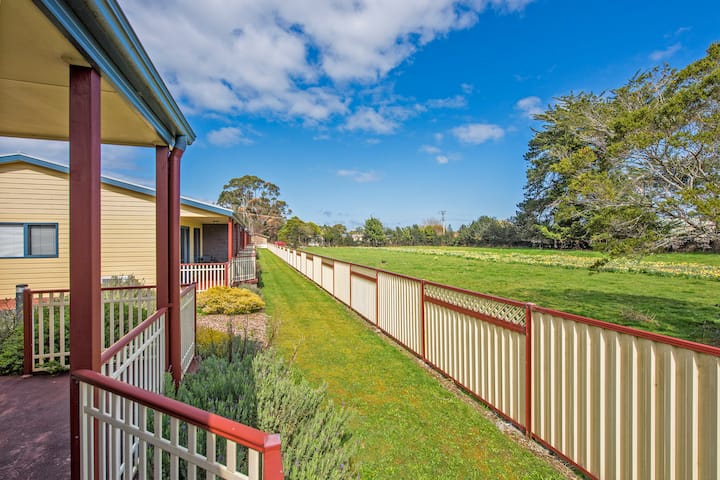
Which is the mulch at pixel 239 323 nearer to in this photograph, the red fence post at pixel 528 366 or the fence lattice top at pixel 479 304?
the fence lattice top at pixel 479 304

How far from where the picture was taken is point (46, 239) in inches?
409

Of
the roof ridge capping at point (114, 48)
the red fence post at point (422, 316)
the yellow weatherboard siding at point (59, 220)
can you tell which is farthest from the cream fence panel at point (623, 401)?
the yellow weatherboard siding at point (59, 220)

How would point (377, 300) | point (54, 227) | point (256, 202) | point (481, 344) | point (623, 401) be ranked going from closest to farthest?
point (623, 401)
point (481, 344)
point (377, 300)
point (54, 227)
point (256, 202)

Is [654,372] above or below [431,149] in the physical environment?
below

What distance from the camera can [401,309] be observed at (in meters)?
6.12

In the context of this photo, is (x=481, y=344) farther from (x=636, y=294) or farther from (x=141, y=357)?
(x=636, y=294)

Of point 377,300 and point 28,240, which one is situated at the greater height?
point 28,240

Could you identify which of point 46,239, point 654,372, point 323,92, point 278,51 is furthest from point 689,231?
point 323,92

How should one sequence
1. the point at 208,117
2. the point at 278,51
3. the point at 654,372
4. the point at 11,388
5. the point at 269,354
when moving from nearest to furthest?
the point at 654,372, the point at 11,388, the point at 269,354, the point at 278,51, the point at 208,117

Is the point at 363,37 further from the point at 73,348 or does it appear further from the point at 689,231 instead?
the point at 73,348

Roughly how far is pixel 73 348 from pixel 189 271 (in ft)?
33.5

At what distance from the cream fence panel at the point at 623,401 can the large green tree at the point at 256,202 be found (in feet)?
176

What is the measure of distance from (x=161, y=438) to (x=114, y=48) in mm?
2188

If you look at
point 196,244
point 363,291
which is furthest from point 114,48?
point 196,244
